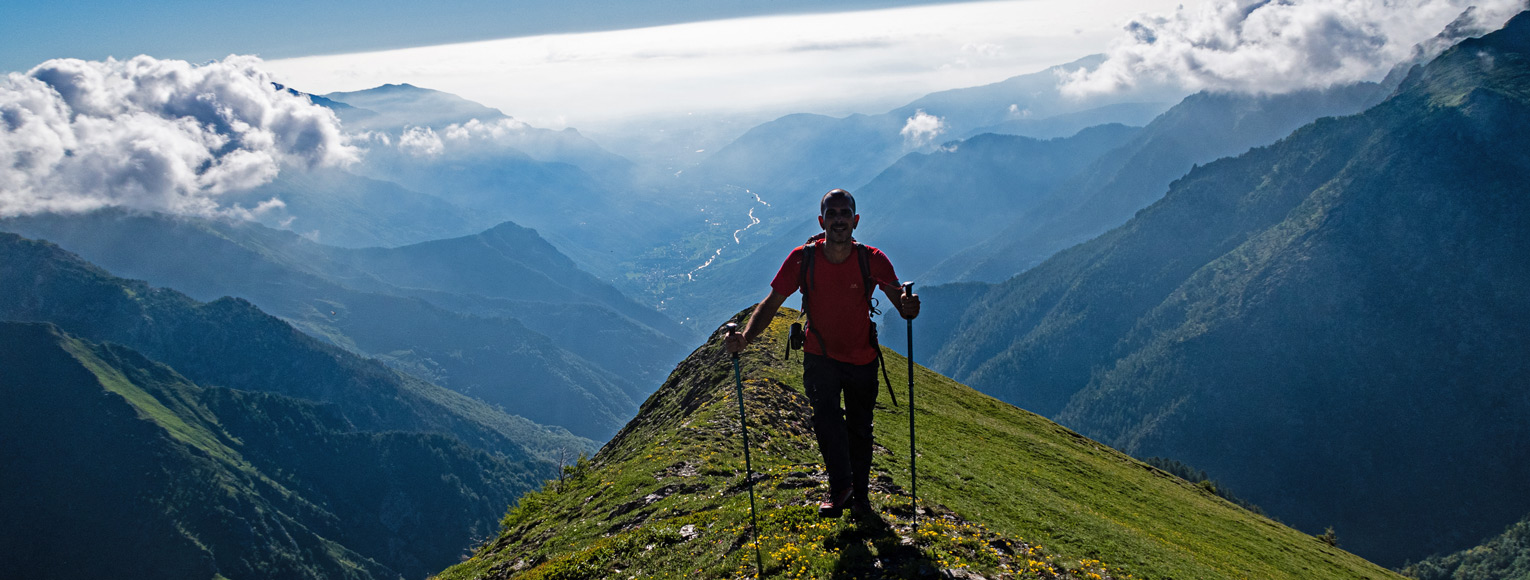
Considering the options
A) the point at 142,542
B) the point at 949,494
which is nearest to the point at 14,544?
the point at 142,542

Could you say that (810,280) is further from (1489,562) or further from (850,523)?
(1489,562)

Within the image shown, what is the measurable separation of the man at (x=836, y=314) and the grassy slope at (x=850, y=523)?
185cm

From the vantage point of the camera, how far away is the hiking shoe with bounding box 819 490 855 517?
1231cm

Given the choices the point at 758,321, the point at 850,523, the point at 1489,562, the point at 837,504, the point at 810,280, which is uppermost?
the point at 1489,562

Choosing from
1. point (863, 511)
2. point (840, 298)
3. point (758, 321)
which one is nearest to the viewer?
point (840, 298)

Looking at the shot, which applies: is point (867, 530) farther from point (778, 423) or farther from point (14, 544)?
point (14, 544)

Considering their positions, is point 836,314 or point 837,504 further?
point 837,504

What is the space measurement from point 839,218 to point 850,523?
17.2ft

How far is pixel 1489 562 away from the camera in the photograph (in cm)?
18175

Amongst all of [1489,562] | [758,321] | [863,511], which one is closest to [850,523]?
[863,511]

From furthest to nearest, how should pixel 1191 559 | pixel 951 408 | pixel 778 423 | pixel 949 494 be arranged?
pixel 951 408 < pixel 778 423 < pixel 1191 559 < pixel 949 494

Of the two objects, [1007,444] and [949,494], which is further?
[1007,444]

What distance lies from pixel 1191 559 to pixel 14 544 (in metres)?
292

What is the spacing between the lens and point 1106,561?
55.0ft
